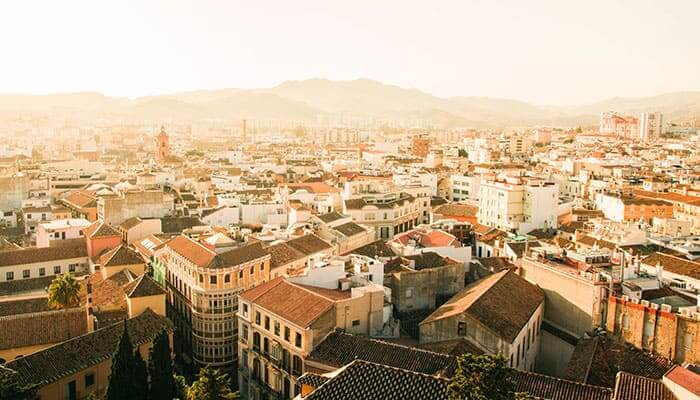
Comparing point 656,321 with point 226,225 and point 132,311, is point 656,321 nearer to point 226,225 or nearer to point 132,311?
point 132,311

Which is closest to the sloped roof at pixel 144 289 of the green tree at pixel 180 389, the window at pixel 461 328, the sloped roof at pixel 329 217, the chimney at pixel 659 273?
the green tree at pixel 180 389

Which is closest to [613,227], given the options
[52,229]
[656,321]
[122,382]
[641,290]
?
[641,290]

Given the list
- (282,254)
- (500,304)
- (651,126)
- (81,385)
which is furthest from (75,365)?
(651,126)

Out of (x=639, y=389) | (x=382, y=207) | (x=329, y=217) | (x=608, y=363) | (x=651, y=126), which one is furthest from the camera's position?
(x=651, y=126)

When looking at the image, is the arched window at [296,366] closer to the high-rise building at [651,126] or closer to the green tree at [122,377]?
the green tree at [122,377]

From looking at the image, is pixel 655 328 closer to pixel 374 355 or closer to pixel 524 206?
pixel 374 355

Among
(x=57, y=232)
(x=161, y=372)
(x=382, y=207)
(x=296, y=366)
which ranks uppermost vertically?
(x=382, y=207)

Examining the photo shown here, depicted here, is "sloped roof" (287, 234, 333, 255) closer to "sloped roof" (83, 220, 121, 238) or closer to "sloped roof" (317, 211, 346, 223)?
"sloped roof" (317, 211, 346, 223)

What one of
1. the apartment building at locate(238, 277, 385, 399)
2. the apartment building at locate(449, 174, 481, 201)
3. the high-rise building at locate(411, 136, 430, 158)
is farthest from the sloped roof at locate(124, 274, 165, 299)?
the high-rise building at locate(411, 136, 430, 158)
